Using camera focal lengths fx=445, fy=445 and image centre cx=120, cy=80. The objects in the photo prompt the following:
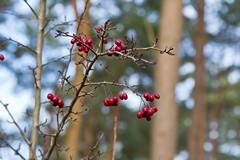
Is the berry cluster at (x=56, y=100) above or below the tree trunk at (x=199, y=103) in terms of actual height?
below

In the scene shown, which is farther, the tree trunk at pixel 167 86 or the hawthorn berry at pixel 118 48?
the tree trunk at pixel 167 86

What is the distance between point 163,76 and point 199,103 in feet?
4.69

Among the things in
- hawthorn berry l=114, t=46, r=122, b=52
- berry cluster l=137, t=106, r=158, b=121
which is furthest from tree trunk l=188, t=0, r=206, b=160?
hawthorn berry l=114, t=46, r=122, b=52

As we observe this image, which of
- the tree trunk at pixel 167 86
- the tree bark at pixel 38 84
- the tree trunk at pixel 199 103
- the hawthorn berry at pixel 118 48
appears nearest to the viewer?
the hawthorn berry at pixel 118 48

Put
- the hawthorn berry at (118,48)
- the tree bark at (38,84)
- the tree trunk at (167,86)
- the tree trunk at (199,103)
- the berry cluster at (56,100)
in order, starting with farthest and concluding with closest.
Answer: the tree trunk at (199,103)
the tree trunk at (167,86)
the tree bark at (38,84)
the berry cluster at (56,100)
the hawthorn berry at (118,48)

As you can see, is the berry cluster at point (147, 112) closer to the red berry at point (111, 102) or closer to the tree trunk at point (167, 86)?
the red berry at point (111, 102)

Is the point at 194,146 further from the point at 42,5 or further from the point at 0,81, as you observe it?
the point at 42,5

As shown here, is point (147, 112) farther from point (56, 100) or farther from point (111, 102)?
point (56, 100)

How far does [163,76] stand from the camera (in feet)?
24.0

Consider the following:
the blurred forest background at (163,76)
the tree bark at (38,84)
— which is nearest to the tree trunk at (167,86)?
the blurred forest background at (163,76)

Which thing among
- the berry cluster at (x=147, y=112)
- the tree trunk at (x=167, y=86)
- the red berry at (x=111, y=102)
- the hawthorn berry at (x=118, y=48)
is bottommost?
the berry cluster at (x=147, y=112)

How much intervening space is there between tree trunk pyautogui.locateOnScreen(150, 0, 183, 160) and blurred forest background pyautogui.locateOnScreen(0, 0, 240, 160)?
0.02 meters

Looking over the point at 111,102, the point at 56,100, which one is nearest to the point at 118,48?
the point at 111,102

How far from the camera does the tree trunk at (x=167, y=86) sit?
680 centimetres
